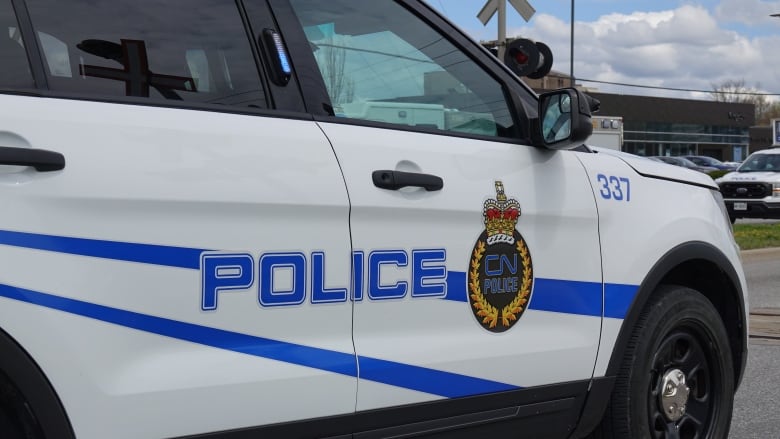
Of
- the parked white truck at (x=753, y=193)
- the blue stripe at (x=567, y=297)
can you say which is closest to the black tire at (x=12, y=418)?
the blue stripe at (x=567, y=297)

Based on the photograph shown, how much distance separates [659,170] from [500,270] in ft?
3.69

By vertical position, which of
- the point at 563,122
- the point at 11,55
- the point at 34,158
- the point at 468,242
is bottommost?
the point at 468,242

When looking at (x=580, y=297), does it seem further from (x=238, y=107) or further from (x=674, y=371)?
(x=238, y=107)

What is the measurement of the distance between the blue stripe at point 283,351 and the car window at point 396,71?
785 mm

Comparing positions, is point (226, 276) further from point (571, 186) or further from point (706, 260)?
point (706, 260)

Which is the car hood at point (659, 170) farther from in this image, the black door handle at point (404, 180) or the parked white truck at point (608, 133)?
the parked white truck at point (608, 133)

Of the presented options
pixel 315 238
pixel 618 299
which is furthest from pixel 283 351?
pixel 618 299

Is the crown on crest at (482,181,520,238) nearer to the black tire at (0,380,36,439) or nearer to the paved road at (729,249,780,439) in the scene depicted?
the black tire at (0,380,36,439)

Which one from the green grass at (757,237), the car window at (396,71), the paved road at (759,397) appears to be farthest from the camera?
the green grass at (757,237)

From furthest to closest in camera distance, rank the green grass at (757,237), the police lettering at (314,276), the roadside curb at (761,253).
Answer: the green grass at (757,237) → the roadside curb at (761,253) → the police lettering at (314,276)

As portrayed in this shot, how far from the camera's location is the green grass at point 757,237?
15531 millimetres

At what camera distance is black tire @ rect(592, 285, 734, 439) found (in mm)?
3957

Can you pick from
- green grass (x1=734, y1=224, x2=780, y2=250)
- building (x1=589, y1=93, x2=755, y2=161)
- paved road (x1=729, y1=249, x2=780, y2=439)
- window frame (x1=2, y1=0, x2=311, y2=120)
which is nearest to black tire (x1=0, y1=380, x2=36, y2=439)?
window frame (x1=2, y1=0, x2=311, y2=120)

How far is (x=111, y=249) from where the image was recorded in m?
2.55
